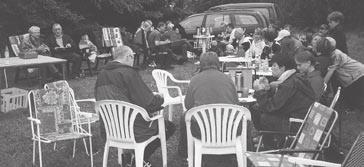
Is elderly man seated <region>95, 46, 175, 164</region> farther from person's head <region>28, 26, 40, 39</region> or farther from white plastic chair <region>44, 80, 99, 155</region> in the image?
person's head <region>28, 26, 40, 39</region>

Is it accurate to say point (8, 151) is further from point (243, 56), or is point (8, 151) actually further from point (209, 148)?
point (243, 56)

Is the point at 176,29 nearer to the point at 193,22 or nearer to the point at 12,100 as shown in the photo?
the point at 193,22

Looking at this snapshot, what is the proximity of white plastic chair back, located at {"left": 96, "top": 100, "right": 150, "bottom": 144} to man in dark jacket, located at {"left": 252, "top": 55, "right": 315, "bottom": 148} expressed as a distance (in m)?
1.30

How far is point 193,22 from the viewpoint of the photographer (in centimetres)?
1639

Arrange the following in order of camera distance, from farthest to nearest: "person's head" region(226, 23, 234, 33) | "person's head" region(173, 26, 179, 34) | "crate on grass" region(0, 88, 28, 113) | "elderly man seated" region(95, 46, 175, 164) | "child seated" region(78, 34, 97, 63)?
"person's head" region(173, 26, 179, 34)
"person's head" region(226, 23, 234, 33)
"child seated" region(78, 34, 97, 63)
"crate on grass" region(0, 88, 28, 113)
"elderly man seated" region(95, 46, 175, 164)

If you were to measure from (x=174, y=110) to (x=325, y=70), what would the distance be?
2403mm

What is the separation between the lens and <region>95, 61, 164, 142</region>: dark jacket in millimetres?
4996

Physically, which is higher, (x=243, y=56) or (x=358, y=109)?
(x=243, y=56)

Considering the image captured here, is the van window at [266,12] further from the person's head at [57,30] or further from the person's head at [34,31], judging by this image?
the person's head at [34,31]

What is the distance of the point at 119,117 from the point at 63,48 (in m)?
6.93

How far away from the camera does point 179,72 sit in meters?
12.5

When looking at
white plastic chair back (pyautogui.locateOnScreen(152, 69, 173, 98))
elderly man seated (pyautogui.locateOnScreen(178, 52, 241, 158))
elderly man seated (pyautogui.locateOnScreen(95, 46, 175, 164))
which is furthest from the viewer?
white plastic chair back (pyautogui.locateOnScreen(152, 69, 173, 98))

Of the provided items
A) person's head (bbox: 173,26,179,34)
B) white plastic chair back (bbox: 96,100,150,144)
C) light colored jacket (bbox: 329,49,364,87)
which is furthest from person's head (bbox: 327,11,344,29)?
person's head (bbox: 173,26,179,34)

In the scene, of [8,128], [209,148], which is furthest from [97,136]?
[209,148]
